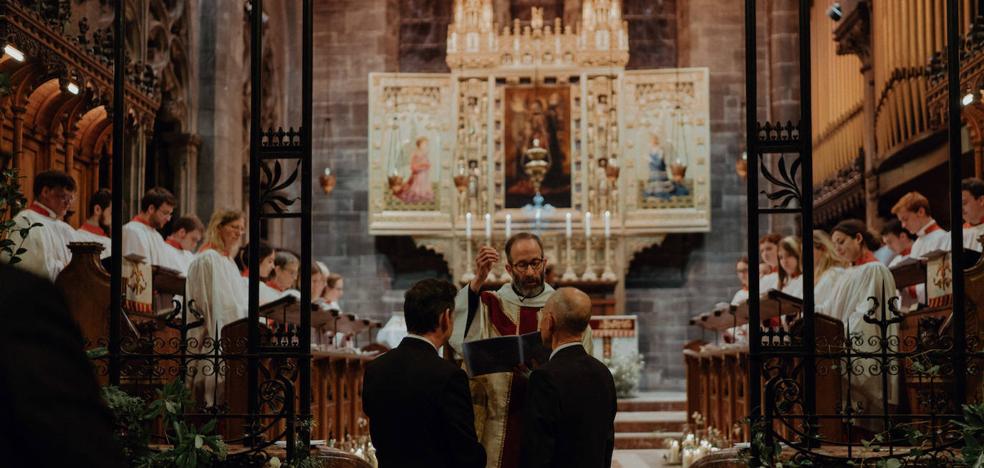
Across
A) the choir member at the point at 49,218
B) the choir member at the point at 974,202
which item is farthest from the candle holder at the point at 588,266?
the choir member at the point at 49,218

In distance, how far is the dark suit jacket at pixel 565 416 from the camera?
14.1 feet

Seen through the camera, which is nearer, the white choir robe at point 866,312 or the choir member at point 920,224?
the white choir robe at point 866,312

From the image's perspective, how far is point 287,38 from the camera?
20.0 meters

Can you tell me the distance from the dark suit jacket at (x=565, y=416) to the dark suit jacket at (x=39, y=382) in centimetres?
260

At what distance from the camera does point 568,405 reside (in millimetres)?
4332

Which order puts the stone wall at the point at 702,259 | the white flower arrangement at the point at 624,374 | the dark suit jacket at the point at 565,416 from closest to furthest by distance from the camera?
the dark suit jacket at the point at 565,416 → the white flower arrangement at the point at 624,374 → the stone wall at the point at 702,259

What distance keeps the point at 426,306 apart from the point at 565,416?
657mm

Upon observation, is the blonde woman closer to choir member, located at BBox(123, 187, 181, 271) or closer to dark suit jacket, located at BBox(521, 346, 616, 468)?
dark suit jacket, located at BBox(521, 346, 616, 468)

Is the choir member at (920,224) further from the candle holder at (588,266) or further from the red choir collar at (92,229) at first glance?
the candle holder at (588,266)

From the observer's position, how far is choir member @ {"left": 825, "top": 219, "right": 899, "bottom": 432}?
8.17 metres

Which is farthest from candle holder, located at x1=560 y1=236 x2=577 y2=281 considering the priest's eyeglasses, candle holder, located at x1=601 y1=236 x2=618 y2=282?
the priest's eyeglasses

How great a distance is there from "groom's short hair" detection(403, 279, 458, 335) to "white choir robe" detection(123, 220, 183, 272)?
538 cm

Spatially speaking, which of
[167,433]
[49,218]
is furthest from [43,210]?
[167,433]

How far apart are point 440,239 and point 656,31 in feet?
17.4
